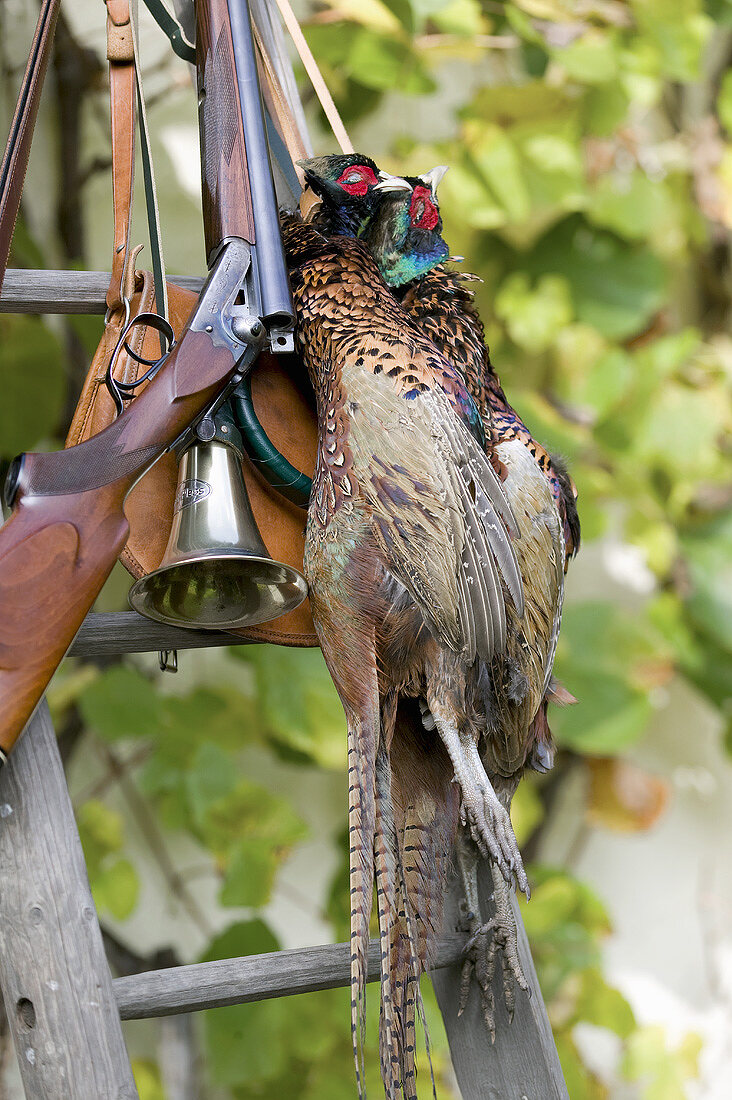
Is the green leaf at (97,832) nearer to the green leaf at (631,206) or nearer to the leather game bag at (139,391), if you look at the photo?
the leather game bag at (139,391)

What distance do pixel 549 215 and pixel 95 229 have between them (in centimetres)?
63

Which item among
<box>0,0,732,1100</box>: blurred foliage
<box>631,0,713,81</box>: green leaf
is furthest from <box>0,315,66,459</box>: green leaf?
<box>631,0,713,81</box>: green leaf

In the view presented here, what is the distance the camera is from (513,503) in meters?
0.68

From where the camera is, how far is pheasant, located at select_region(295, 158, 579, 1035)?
0.66 m

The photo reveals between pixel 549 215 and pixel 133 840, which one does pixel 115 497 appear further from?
pixel 549 215

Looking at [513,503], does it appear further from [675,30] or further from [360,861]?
[675,30]

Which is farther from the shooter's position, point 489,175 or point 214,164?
point 489,175

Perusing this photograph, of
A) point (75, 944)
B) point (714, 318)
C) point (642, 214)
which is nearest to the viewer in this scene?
point (75, 944)

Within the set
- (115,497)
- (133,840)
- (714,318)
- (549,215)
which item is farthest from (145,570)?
(714,318)

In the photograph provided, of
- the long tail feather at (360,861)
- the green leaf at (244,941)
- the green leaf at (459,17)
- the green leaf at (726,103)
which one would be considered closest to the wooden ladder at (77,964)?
the long tail feather at (360,861)

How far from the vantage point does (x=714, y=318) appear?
1608 mm

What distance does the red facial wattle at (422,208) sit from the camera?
2.37 ft

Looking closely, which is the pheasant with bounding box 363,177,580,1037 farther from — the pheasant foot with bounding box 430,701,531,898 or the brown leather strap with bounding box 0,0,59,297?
the brown leather strap with bounding box 0,0,59,297

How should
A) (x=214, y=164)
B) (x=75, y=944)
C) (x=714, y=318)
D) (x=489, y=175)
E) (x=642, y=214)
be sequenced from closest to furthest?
(x=75, y=944)
(x=214, y=164)
(x=489, y=175)
(x=642, y=214)
(x=714, y=318)
